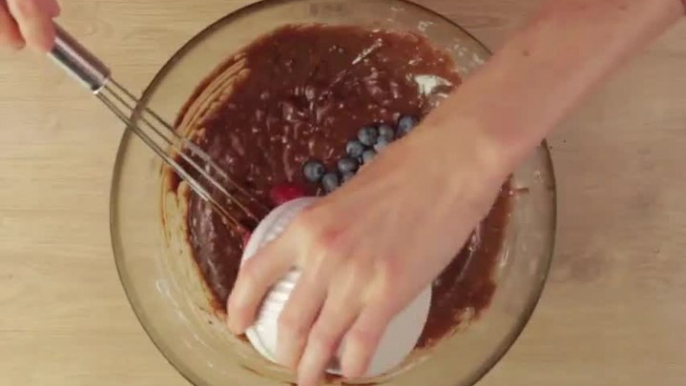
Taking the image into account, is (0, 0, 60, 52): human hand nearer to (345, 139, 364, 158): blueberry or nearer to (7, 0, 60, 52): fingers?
(7, 0, 60, 52): fingers

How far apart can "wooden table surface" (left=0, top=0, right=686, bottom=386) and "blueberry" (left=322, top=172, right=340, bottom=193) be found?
0.56 feet

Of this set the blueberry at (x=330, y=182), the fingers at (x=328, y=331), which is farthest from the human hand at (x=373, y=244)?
the blueberry at (x=330, y=182)

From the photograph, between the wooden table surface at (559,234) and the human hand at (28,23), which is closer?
the human hand at (28,23)

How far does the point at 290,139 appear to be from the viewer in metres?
0.81

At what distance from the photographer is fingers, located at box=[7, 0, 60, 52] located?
24.7 inches

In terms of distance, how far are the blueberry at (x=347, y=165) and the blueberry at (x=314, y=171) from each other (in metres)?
0.01

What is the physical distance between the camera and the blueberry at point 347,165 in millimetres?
794

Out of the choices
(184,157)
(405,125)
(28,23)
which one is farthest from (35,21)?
(405,125)

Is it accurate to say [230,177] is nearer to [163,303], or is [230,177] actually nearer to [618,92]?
[163,303]

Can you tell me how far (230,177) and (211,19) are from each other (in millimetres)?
144

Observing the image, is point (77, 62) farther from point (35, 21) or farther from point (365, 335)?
point (365, 335)

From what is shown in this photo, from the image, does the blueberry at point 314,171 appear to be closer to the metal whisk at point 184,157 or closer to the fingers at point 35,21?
the metal whisk at point 184,157

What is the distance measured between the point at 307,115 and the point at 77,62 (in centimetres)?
20

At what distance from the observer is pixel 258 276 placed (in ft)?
2.06
